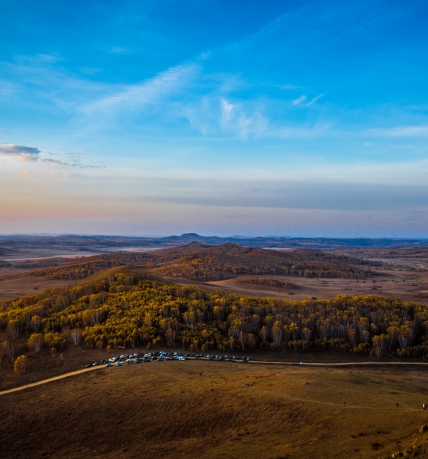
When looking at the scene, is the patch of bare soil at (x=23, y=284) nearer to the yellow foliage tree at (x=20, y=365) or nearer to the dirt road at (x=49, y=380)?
the yellow foliage tree at (x=20, y=365)

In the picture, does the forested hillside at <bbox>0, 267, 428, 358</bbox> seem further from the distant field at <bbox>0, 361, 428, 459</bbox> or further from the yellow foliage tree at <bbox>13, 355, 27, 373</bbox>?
the distant field at <bbox>0, 361, 428, 459</bbox>

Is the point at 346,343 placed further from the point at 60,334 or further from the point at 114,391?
the point at 60,334

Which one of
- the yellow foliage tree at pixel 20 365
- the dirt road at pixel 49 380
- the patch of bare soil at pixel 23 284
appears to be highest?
the yellow foliage tree at pixel 20 365

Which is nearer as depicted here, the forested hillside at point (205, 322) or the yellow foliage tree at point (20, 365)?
the yellow foliage tree at point (20, 365)

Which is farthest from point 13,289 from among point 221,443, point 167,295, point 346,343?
point 221,443

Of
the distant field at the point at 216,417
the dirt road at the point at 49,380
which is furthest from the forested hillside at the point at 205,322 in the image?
the distant field at the point at 216,417

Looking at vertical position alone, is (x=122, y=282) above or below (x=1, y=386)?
above
